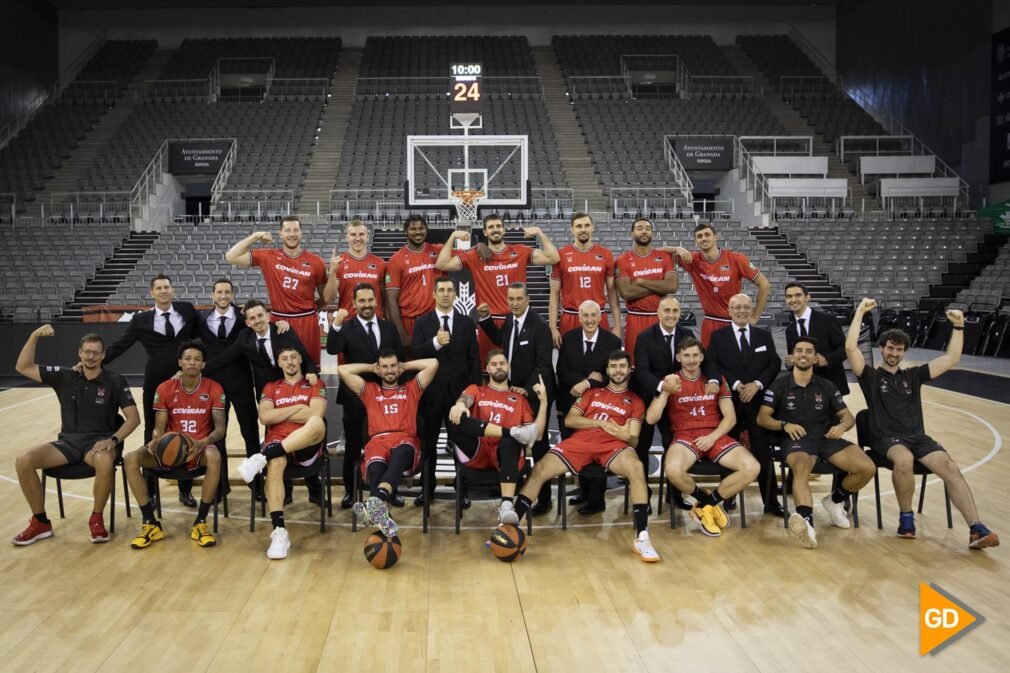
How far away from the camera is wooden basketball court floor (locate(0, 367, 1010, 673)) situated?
12.6 ft

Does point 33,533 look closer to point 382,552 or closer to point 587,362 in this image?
point 382,552

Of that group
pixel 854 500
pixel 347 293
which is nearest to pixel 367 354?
pixel 347 293

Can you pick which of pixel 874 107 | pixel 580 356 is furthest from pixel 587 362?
pixel 874 107

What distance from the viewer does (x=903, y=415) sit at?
18.9ft

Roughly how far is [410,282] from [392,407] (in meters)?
1.35

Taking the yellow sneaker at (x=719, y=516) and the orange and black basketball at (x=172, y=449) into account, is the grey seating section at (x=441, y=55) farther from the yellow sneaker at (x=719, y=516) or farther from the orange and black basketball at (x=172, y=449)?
the yellow sneaker at (x=719, y=516)

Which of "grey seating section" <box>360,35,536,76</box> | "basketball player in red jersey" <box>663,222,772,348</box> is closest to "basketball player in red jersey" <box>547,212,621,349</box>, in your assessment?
"basketball player in red jersey" <box>663,222,772,348</box>

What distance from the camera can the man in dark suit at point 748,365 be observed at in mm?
6027

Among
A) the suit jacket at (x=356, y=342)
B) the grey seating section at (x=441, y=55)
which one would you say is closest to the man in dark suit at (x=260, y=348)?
the suit jacket at (x=356, y=342)

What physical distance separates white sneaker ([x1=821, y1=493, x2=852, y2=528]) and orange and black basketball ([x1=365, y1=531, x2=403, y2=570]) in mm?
3116

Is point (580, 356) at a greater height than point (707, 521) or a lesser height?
greater

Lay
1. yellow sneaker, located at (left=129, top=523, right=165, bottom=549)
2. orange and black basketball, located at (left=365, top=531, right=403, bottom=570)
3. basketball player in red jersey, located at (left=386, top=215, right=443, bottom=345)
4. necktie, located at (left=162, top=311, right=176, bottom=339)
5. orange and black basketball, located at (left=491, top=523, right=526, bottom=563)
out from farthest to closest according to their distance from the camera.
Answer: basketball player in red jersey, located at (left=386, top=215, right=443, bottom=345), necktie, located at (left=162, top=311, right=176, bottom=339), yellow sneaker, located at (left=129, top=523, right=165, bottom=549), orange and black basketball, located at (left=491, top=523, right=526, bottom=563), orange and black basketball, located at (left=365, top=531, right=403, bottom=570)

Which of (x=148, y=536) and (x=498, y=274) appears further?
(x=498, y=274)

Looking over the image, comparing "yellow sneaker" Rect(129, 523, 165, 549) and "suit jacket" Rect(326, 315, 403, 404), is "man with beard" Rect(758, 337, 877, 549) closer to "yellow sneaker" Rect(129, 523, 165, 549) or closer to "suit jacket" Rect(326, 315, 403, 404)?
"suit jacket" Rect(326, 315, 403, 404)
